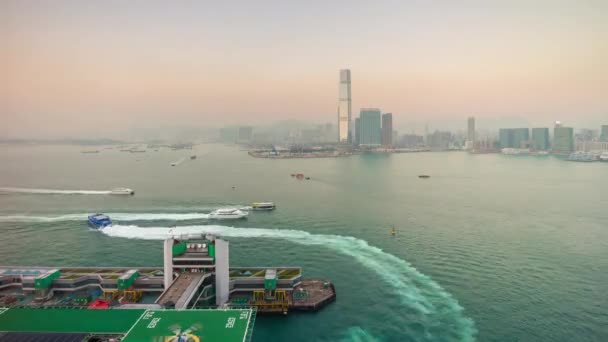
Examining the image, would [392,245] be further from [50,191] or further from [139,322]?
[50,191]

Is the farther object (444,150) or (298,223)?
(444,150)

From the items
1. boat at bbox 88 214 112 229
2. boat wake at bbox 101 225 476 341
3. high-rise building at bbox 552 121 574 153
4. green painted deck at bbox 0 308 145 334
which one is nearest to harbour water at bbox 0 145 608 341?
boat wake at bbox 101 225 476 341

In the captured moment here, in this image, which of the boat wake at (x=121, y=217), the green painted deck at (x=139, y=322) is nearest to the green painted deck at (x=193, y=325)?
the green painted deck at (x=139, y=322)

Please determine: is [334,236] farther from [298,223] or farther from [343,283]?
[343,283]

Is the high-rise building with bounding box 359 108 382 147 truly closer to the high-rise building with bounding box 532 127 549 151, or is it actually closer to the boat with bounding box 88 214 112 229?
the high-rise building with bounding box 532 127 549 151

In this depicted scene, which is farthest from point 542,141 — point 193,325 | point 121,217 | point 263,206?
point 193,325

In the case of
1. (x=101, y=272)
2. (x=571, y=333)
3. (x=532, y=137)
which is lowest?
(x=571, y=333)

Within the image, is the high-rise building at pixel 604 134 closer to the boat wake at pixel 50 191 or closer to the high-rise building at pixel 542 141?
the high-rise building at pixel 542 141

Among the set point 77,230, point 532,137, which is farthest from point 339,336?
point 532,137
